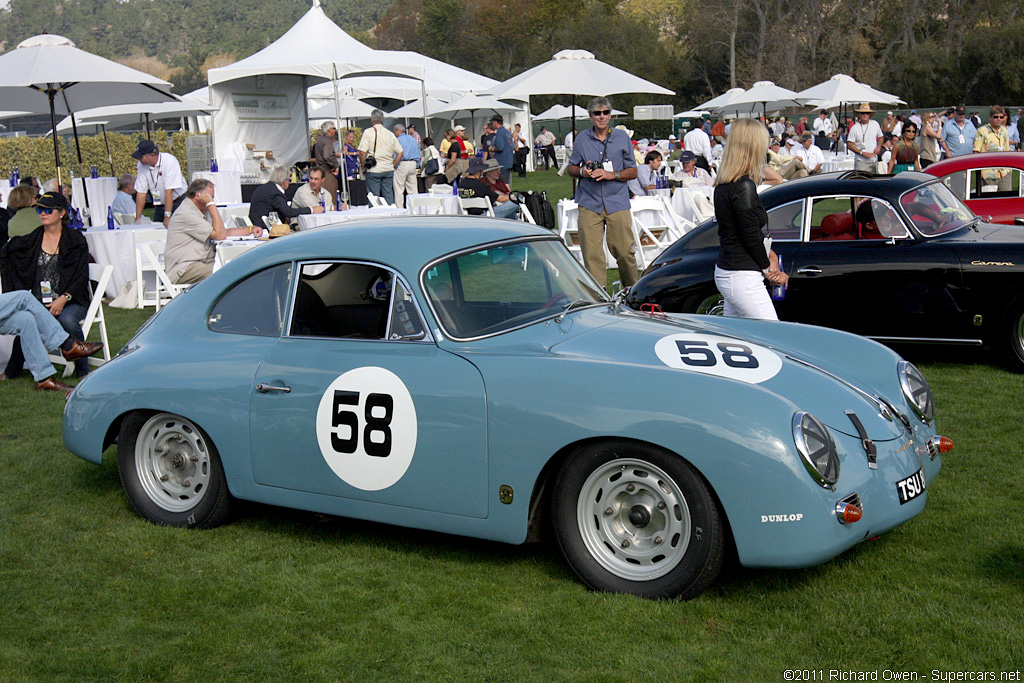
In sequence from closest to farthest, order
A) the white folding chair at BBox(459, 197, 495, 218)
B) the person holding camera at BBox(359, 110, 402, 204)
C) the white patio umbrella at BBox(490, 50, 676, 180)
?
1. the white folding chair at BBox(459, 197, 495, 218)
2. the white patio umbrella at BBox(490, 50, 676, 180)
3. the person holding camera at BBox(359, 110, 402, 204)

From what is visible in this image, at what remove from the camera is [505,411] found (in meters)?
4.22

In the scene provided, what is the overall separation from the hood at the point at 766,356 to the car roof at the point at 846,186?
3356 mm

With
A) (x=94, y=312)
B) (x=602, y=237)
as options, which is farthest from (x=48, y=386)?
(x=602, y=237)

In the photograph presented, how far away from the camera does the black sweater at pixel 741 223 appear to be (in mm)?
6262

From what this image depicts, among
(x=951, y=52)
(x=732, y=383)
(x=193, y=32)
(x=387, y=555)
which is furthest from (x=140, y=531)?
(x=193, y=32)

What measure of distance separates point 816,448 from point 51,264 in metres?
6.98

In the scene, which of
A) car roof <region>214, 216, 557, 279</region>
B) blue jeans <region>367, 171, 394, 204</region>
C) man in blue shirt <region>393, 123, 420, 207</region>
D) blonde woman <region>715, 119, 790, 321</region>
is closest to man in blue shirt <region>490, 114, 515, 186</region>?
man in blue shirt <region>393, 123, 420, 207</region>

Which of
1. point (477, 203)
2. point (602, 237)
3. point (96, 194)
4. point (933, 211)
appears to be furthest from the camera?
point (96, 194)

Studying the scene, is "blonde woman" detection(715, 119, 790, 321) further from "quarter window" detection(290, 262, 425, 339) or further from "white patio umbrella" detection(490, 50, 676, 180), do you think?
"white patio umbrella" detection(490, 50, 676, 180)

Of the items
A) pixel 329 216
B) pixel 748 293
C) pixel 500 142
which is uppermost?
pixel 500 142

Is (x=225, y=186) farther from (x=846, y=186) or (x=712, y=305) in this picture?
(x=846, y=186)

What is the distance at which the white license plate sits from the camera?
4062 mm

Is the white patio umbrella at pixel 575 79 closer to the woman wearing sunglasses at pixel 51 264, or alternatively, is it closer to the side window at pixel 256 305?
the woman wearing sunglasses at pixel 51 264

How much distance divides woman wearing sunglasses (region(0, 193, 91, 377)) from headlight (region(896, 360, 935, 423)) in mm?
6681
